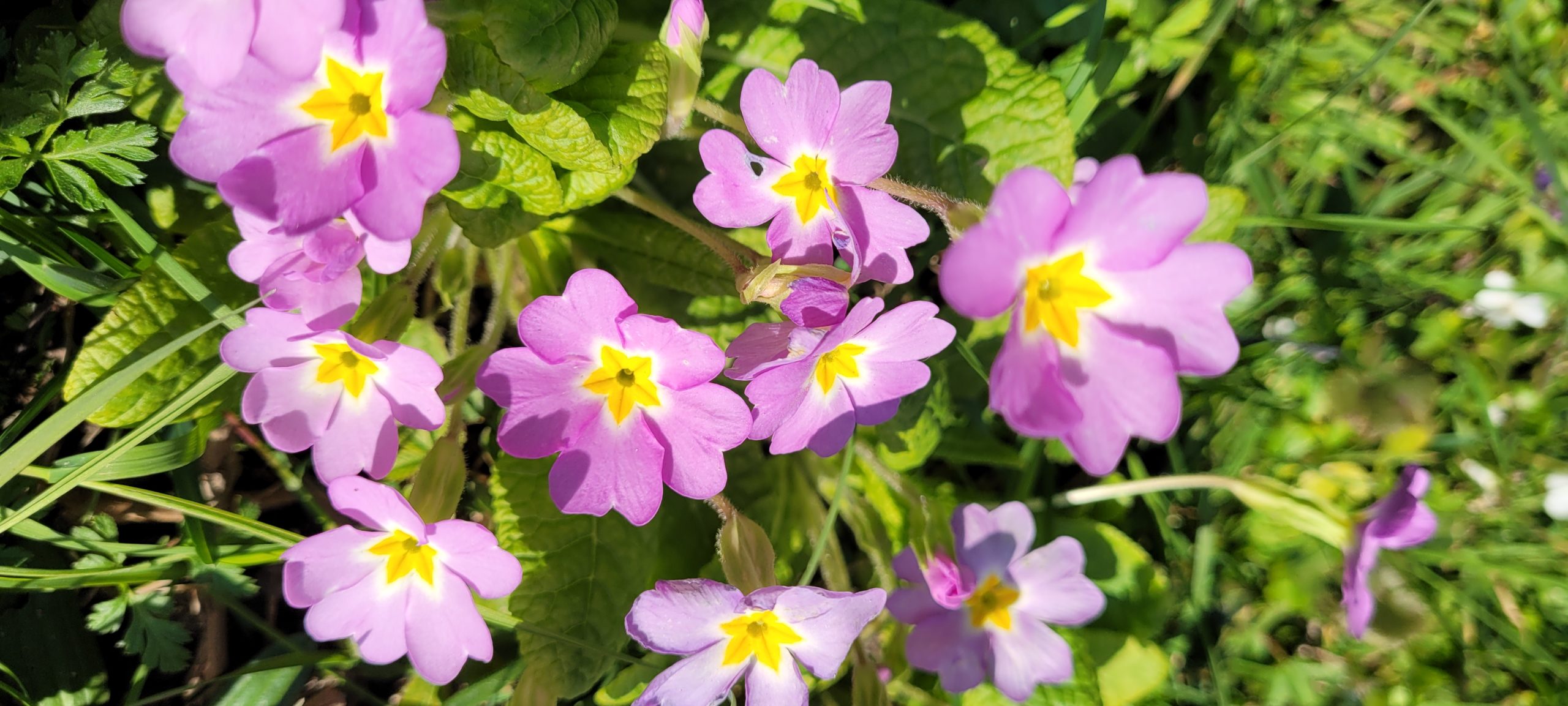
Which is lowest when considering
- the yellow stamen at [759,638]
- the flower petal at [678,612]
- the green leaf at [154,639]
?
the green leaf at [154,639]

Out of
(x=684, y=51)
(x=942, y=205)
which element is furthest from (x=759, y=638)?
(x=684, y=51)

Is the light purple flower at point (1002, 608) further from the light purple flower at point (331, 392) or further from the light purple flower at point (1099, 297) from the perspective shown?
the light purple flower at point (331, 392)

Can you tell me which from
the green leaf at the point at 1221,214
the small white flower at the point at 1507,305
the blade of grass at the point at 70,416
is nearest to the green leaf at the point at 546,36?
the blade of grass at the point at 70,416

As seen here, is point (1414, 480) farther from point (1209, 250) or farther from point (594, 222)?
point (594, 222)

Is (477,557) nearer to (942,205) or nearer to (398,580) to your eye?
(398,580)

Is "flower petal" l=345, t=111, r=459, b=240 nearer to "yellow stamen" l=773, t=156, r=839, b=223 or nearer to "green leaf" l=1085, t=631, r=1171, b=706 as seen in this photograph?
"yellow stamen" l=773, t=156, r=839, b=223
